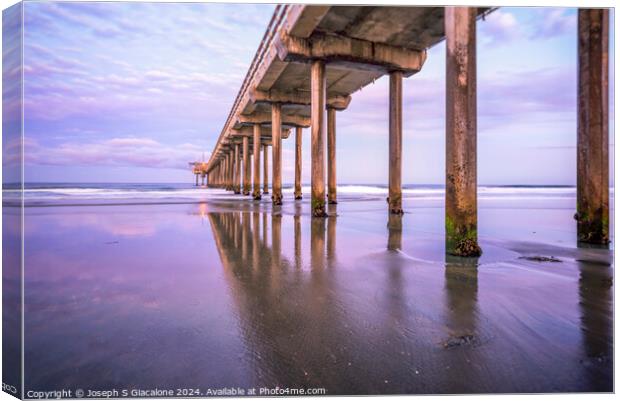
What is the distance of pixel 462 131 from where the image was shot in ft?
14.2

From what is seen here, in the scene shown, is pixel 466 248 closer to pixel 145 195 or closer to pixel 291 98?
pixel 291 98

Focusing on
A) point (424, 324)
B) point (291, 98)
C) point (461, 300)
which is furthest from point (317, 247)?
point (291, 98)

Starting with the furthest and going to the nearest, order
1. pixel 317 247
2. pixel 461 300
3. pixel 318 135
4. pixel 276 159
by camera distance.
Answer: pixel 276 159
pixel 318 135
pixel 317 247
pixel 461 300

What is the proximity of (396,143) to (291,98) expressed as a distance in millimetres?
7648

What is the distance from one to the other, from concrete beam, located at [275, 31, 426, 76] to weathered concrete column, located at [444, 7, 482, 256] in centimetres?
617

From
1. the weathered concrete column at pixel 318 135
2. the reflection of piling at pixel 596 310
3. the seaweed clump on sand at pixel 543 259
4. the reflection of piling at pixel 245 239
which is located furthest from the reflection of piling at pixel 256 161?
the reflection of piling at pixel 596 310

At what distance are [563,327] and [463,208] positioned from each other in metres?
2.40

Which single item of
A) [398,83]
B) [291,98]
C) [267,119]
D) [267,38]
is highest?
[267,38]

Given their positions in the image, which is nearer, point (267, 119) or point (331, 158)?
point (331, 158)

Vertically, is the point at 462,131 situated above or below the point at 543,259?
above

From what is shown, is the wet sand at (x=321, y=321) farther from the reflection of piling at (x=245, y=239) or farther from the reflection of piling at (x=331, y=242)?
the reflection of piling at (x=245, y=239)

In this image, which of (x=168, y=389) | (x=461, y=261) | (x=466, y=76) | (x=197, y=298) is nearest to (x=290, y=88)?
(x=466, y=76)

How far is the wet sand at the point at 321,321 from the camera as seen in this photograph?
5.35 ft

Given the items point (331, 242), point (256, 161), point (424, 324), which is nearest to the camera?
point (424, 324)
